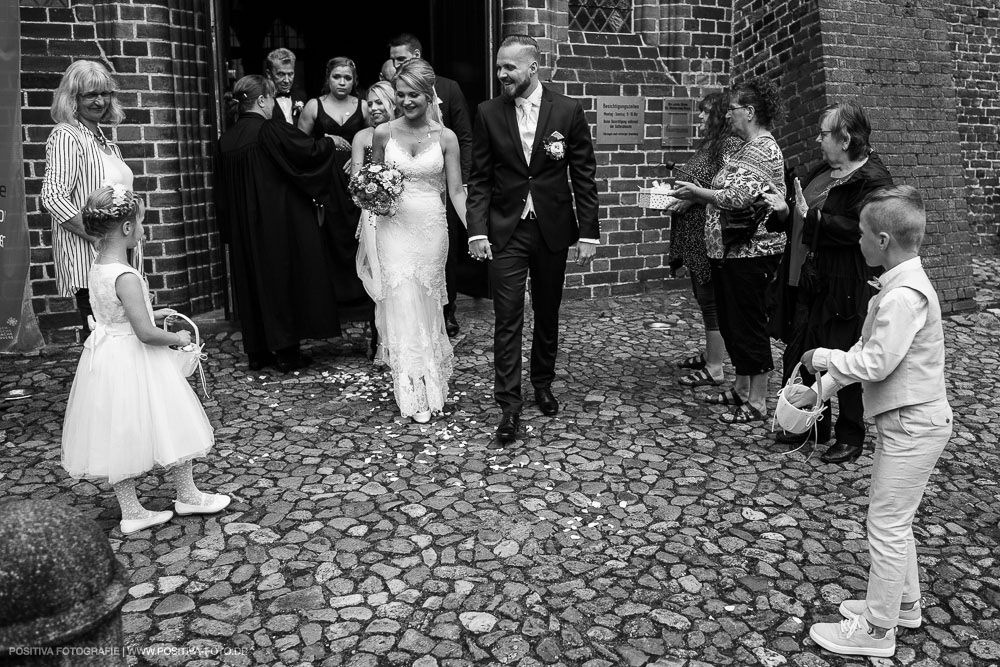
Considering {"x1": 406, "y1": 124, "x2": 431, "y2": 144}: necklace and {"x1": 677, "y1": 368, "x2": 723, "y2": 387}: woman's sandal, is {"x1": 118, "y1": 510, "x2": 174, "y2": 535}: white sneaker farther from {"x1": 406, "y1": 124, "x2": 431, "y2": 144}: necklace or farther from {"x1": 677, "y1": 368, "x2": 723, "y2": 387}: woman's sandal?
{"x1": 677, "y1": 368, "x2": 723, "y2": 387}: woman's sandal

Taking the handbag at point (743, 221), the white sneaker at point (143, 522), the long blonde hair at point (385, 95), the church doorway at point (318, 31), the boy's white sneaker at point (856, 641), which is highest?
the church doorway at point (318, 31)

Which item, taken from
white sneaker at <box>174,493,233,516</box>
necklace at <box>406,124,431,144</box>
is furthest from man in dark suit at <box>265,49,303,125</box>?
white sneaker at <box>174,493,233,516</box>

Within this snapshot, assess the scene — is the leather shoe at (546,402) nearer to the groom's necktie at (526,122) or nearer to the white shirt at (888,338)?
the groom's necktie at (526,122)

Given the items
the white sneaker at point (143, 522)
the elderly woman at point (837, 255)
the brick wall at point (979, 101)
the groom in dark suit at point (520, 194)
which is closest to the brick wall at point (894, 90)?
the brick wall at point (979, 101)

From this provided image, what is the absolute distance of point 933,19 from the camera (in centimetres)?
885

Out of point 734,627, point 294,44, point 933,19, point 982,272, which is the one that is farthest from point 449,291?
point 294,44

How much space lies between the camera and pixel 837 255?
478 centimetres

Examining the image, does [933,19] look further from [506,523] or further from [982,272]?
[506,523]

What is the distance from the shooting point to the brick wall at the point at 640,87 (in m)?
8.95

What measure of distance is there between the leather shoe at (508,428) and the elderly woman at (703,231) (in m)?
1.61

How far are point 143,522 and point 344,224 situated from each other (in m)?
3.50

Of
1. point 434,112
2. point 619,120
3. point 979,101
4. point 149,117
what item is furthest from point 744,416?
point 979,101

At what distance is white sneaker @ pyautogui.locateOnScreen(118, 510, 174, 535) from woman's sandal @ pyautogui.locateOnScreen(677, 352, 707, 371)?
3.95 metres

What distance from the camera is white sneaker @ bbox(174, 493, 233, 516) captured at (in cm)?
412
